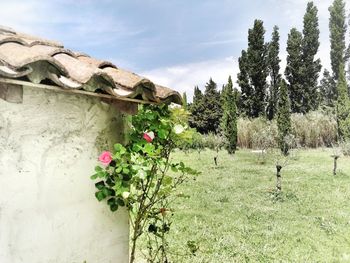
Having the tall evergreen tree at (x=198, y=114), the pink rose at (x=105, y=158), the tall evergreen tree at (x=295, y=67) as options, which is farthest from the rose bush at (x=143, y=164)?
the tall evergreen tree at (x=295, y=67)

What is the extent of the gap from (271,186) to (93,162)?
432 inches

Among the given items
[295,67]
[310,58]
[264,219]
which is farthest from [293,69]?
[264,219]

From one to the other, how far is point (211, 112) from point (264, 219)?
90.0 ft

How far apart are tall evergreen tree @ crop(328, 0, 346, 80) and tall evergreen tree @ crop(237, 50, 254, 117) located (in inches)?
336

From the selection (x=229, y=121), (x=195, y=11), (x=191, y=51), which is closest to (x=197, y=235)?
(x=195, y=11)

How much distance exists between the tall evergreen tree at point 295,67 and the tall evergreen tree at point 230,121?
10.2m

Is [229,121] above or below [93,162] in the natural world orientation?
above

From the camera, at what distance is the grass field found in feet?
20.9

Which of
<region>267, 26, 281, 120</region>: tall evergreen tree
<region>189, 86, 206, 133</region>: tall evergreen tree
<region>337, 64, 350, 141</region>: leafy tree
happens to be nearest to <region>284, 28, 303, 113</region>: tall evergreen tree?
<region>267, 26, 281, 120</region>: tall evergreen tree

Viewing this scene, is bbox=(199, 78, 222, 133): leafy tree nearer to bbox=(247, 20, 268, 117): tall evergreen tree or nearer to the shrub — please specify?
bbox=(247, 20, 268, 117): tall evergreen tree

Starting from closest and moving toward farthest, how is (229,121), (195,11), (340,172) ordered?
(195,11), (340,172), (229,121)

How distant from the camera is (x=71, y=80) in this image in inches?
94.4

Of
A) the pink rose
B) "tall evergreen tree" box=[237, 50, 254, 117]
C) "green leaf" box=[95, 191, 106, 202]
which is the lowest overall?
"green leaf" box=[95, 191, 106, 202]

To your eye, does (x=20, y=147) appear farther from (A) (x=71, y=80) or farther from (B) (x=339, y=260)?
(B) (x=339, y=260)
